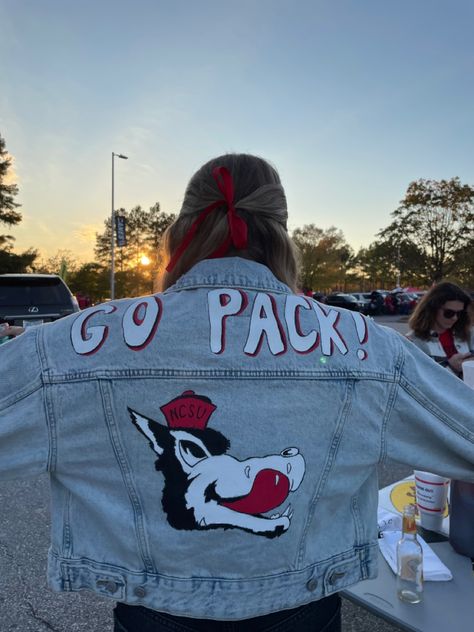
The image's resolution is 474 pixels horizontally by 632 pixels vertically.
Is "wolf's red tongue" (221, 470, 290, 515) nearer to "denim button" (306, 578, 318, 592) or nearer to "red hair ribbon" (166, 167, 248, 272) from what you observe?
"denim button" (306, 578, 318, 592)

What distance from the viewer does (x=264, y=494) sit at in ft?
2.72

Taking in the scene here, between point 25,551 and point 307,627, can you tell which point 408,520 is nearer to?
point 307,627

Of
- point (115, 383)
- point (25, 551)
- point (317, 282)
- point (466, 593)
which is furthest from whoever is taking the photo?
point (317, 282)

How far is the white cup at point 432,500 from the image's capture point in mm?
1678

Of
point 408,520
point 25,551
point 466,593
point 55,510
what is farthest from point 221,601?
point 25,551

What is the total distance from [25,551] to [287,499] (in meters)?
2.47

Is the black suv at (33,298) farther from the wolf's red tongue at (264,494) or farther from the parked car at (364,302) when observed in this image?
the parked car at (364,302)

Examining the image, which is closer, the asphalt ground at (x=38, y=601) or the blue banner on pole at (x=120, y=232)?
the asphalt ground at (x=38, y=601)

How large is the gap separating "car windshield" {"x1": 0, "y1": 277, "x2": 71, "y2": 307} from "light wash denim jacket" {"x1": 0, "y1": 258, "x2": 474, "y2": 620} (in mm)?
5976

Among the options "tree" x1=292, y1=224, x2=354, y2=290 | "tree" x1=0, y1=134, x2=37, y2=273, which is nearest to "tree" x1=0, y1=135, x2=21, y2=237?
"tree" x1=0, y1=134, x2=37, y2=273

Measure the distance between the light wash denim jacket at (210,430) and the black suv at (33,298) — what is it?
5.70 m

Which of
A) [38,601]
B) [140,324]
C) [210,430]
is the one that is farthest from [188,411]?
[38,601]

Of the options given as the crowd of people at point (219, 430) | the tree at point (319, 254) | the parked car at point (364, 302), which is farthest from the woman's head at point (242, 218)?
the tree at point (319, 254)

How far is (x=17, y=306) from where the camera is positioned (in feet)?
20.3
